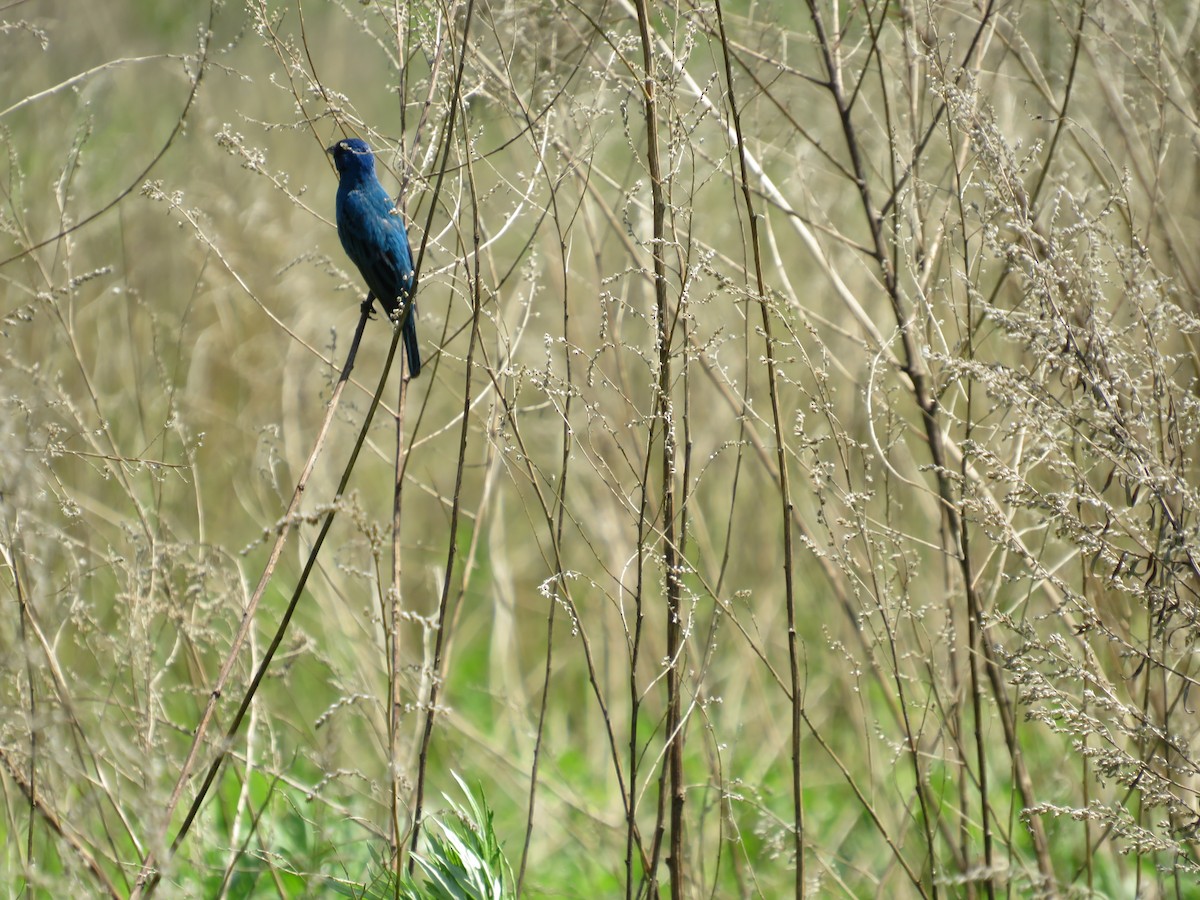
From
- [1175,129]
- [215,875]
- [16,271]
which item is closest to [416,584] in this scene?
[16,271]

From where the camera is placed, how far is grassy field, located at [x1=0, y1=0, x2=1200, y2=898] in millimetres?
1657

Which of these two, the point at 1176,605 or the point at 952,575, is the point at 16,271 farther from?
the point at 1176,605

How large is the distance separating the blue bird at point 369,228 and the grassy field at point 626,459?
227 mm

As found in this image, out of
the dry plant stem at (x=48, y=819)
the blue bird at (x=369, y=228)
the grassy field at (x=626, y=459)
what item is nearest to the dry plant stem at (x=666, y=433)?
the grassy field at (x=626, y=459)

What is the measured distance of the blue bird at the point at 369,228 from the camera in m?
2.80

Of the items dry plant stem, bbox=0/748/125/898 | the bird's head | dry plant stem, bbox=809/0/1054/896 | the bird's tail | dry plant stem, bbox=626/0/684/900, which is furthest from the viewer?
the bird's head

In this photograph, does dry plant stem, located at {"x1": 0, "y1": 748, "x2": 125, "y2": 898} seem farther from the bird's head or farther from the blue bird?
the bird's head

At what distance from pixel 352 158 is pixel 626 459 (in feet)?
5.44

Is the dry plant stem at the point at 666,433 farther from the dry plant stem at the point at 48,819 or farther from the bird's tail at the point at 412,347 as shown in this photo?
the bird's tail at the point at 412,347

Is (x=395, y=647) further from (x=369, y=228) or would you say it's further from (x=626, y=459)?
(x=369, y=228)

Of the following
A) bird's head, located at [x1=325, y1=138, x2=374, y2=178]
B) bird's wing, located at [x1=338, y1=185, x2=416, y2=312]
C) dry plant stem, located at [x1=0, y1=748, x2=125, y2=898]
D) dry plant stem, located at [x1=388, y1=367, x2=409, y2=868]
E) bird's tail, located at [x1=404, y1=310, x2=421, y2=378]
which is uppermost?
bird's head, located at [x1=325, y1=138, x2=374, y2=178]

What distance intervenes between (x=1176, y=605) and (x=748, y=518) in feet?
9.50

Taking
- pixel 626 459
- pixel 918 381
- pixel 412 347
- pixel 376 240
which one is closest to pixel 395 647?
pixel 626 459

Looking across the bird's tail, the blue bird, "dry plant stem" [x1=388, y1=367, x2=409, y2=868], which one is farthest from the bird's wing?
"dry plant stem" [x1=388, y1=367, x2=409, y2=868]
